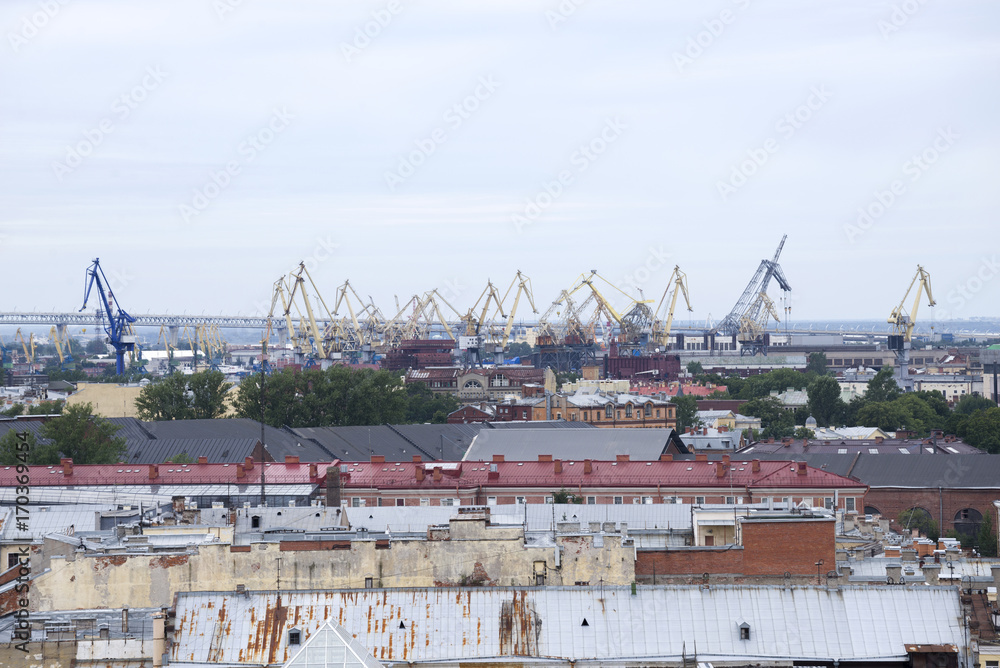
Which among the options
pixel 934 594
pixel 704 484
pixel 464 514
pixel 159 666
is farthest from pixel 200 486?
pixel 934 594

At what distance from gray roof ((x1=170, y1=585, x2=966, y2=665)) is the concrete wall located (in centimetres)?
221

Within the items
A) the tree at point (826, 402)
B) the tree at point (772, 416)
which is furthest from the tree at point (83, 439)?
the tree at point (826, 402)

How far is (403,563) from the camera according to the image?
3641 cm

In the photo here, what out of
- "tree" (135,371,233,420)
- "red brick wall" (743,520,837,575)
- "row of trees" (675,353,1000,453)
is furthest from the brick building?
"tree" (135,371,233,420)

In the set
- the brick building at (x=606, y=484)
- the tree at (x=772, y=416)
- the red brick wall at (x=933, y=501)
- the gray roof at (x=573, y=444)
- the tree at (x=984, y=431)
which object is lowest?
the red brick wall at (x=933, y=501)

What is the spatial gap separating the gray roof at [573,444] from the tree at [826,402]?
54827mm

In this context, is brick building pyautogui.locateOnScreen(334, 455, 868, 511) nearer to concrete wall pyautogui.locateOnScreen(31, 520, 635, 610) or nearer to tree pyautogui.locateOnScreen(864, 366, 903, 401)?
concrete wall pyautogui.locateOnScreen(31, 520, 635, 610)

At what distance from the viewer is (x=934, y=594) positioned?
33.3 meters

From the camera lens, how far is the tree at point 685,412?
11941cm

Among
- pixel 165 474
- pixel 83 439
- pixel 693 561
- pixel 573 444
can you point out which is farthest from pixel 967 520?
pixel 83 439

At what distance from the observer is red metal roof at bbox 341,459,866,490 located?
66375 mm

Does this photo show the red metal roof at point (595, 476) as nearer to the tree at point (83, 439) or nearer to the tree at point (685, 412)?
the tree at point (83, 439)

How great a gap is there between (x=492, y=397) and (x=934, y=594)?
128 meters

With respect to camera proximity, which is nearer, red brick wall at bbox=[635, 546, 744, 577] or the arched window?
red brick wall at bbox=[635, 546, 744, 577]
